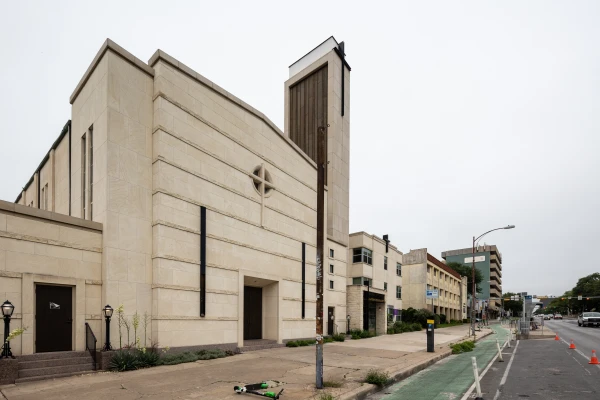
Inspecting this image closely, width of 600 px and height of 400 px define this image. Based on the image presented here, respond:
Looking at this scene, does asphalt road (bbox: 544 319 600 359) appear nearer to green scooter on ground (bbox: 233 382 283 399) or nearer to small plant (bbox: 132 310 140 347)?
green scooter on ground (bbox: 233 382 283 399)

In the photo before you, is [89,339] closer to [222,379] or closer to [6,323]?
[6,323]

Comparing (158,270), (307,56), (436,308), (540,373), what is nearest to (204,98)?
(158,270)

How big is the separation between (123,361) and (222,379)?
4.03m

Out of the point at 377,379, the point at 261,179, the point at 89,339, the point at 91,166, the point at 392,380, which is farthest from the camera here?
the point at 261,179

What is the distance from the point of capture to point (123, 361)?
14.4 meters

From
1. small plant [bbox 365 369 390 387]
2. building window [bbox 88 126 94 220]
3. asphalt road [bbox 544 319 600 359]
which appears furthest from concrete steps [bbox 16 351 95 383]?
asphalt road [bbox 544 319 600 359]

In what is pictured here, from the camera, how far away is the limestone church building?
14.4 meters

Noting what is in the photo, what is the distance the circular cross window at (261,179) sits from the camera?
918 inches

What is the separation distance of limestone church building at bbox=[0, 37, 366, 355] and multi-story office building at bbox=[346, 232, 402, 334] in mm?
7911

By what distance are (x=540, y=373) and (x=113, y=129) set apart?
59.9 ft

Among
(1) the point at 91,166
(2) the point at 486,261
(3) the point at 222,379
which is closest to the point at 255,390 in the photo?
(3) the point at 222,379

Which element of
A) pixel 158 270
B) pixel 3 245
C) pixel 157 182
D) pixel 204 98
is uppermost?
pixel 204 98

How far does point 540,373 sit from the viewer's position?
14656 mm

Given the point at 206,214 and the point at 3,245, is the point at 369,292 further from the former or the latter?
the point at 3,245
